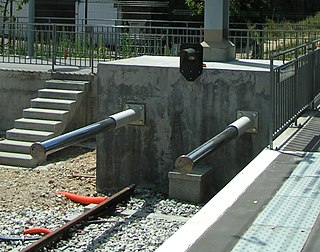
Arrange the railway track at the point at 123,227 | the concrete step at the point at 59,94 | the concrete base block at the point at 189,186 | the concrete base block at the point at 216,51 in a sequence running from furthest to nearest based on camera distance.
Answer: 1. the concrete step at the point at 59,94
2. the concrete base block at the point at 216,51
3. the concrete base block at the point at 189,186
4. the railway track at the point at 123,227

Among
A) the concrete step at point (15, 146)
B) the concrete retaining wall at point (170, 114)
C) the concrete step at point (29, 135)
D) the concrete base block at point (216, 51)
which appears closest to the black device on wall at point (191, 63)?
the concrete retaining wall at point (170, 114)

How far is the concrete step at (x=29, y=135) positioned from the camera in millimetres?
15273

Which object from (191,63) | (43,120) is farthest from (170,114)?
(43,120)

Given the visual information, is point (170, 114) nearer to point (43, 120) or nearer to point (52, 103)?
point (43, 120)

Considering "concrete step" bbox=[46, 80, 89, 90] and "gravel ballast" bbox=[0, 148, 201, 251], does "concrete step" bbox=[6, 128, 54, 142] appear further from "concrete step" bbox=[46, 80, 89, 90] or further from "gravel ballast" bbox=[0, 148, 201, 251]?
"concrete step" bbox=[46, 80, 89, 90]

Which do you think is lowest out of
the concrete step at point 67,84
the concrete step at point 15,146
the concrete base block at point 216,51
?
the concrete step at point 15,146

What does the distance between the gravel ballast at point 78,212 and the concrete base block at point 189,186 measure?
14cm

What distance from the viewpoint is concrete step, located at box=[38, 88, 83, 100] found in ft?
53.9

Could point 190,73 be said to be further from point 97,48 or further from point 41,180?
point 97,48

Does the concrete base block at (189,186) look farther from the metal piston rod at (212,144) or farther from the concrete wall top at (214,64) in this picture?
the concrete wall top at (214,64)

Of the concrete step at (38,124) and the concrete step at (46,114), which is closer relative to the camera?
the concrete step at (38,124)

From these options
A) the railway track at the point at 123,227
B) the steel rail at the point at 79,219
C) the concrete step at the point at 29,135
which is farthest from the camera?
the concrete step at the point at 29,135

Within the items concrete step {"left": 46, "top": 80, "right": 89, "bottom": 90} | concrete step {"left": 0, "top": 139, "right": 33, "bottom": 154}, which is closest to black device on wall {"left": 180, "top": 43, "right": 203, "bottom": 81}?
concrete step {"left": 0, "top": 139, "right": 33, "bottom": 154}

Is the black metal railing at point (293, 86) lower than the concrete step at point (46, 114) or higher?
higher
